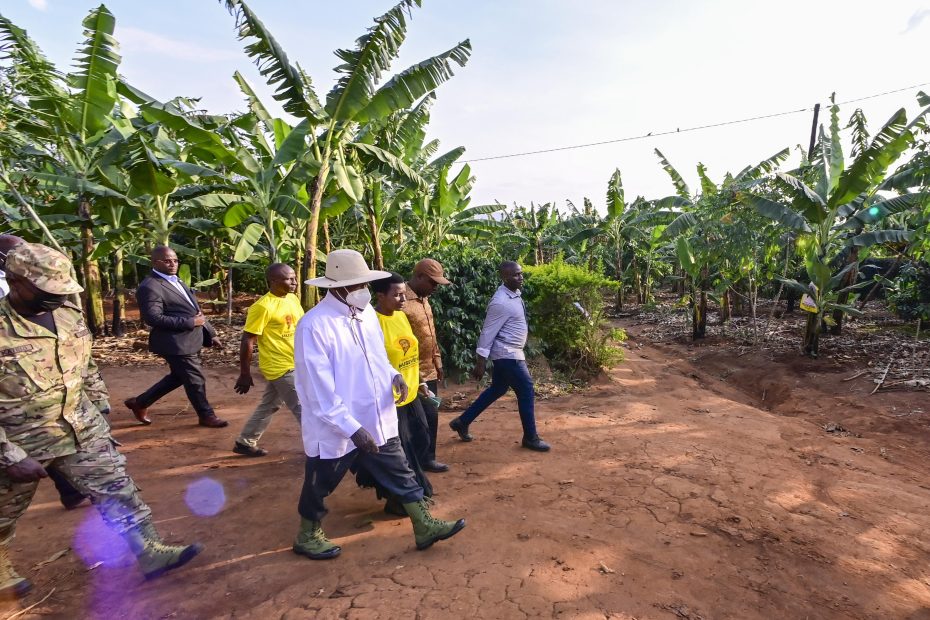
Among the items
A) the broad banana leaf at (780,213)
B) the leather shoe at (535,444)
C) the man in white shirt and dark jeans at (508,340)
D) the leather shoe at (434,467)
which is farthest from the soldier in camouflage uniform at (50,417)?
the broad banana leaf at (780,213)

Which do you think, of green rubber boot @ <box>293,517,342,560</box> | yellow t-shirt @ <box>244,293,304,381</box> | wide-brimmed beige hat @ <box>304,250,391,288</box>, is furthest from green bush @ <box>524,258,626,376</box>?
green rubber boot @ <box>293,517,342,560</box>

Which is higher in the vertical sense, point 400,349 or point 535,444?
point 400,349

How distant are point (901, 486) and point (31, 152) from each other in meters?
12.4

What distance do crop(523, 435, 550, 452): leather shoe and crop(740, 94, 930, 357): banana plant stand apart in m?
6.17

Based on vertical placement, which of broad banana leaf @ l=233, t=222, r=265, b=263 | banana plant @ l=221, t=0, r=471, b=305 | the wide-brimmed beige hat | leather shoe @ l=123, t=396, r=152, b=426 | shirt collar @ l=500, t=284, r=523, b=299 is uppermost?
banana plant @ l=221, t=0, r=471, b=305

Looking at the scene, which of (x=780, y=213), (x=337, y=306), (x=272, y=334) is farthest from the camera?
(x=780, y=213)

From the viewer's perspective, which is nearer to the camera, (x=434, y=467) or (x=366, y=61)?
(x=434, y=467)

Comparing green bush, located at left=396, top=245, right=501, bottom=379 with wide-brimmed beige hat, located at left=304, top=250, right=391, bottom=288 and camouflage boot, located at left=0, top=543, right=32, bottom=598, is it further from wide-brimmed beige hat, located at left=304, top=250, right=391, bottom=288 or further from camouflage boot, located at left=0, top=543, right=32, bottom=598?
camouflage boot, located at left=0, top=543, right=32, bottom=598

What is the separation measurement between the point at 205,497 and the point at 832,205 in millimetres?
9541

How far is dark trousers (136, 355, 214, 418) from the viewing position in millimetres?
4980

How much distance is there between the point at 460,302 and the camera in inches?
290

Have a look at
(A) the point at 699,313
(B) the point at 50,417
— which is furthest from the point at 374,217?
(A) the point at 699,313

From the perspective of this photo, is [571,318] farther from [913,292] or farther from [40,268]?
[913,292]

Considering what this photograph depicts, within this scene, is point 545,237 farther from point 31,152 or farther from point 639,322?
point 31,152
